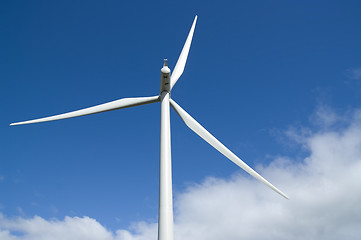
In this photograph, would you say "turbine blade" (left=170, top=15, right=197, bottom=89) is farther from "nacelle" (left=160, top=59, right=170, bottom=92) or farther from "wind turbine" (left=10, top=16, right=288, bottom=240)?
"nacelle" (left=160, top=59, right=170, bottom=92)

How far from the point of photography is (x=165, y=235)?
46.9ft

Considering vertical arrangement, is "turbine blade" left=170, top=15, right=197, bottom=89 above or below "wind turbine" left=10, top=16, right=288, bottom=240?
above

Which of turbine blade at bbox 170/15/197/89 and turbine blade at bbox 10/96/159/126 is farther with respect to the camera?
turbine blade at bbox 170/15/197/89

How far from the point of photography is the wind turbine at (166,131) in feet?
49.0

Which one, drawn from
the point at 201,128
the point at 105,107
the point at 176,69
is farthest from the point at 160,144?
the point at 176,69

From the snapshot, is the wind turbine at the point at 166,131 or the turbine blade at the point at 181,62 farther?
the turbine blade at the point at 181,62

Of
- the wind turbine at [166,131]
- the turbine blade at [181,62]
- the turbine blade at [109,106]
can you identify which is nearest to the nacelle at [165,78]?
the wind turbine at [166,131]

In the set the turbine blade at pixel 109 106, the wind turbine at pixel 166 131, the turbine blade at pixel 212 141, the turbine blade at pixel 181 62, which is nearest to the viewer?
the wind turbine at pixel 166 131

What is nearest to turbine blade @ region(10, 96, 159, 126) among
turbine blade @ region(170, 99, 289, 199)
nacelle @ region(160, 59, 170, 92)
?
nacelle @ region(160, 59, 170, 92)

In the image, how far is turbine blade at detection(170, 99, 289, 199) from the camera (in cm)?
1892

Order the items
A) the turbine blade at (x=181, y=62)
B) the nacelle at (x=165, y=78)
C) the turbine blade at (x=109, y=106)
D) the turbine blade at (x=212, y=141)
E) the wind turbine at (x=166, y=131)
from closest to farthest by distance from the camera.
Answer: the wind turbine at (x=166, y=131) < the nacelle at (x=165, y=78) < the turbine blade at (x=212, y=141) < the turbine blade at (x=109, y=106) < the turbine blade at (x=181, y=62)

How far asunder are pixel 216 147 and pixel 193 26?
A: 12.1 metres

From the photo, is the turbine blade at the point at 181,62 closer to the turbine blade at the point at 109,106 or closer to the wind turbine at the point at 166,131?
the wind turbine at the point at 166,131

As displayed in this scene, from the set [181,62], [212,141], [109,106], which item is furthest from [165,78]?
[181,62]
